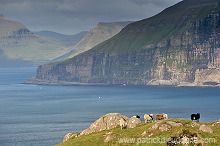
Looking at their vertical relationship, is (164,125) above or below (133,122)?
above

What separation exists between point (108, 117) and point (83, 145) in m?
18.4

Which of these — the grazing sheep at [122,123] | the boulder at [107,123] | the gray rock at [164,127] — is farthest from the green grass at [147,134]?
the boulder at [107,123]

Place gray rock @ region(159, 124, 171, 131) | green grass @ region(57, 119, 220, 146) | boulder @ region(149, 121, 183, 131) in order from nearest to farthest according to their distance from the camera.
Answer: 1. green grass @ region(57, 119, 220, 146)
2. gray rock @ region(159, 124, 171, 131)
3. boulder @ region(149, 121, 183, 131)

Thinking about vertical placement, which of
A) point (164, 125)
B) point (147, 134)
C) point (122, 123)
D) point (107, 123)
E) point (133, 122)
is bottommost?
point (107, 123)

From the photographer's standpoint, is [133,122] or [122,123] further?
[133,122]

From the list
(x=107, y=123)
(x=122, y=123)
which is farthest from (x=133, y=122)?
(x=107, y=123)

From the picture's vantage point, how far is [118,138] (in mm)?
68312

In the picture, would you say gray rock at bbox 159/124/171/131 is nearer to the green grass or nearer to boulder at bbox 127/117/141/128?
the green grass

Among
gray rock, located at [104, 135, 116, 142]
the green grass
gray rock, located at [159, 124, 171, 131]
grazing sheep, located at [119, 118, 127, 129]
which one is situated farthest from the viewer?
grazing sheep, located at [119, 118, 127, 129]

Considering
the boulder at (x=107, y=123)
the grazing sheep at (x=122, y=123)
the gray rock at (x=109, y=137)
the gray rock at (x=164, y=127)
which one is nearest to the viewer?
A: the gray rock at (x=164, y=127)

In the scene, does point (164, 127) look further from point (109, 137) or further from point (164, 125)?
point (109, 137)

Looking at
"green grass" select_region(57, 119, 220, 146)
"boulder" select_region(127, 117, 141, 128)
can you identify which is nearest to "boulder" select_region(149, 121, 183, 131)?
"green grass" select_region(57, 119, 220, 146)

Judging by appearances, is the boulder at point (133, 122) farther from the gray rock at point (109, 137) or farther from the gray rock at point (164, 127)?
the gray rock at point (164, 127)

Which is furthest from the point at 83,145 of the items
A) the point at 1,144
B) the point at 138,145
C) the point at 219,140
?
the point at 1,144
